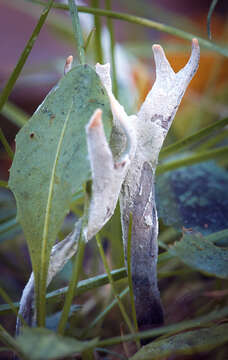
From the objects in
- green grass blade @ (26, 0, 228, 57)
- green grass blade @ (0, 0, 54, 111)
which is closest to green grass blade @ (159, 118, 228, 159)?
green grass blade @ (26, 0, 228, 57)

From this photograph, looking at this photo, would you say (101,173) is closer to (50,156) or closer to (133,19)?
(50,156)

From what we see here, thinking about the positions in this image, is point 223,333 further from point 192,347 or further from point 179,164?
point 179,164

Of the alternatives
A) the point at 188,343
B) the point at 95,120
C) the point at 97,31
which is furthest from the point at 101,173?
the point at 97,31

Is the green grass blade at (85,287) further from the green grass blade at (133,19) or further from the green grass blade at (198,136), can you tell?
the green grass blade at (133,19)

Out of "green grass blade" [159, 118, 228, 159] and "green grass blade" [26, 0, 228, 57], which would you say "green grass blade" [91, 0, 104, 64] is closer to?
"green grass blade" [26, 0, 228, 57]

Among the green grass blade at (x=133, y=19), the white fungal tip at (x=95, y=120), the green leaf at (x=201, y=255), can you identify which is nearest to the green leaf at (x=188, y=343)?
the green leaf at (x=201, y=255)

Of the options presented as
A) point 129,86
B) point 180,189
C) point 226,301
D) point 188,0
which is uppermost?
point 188,0

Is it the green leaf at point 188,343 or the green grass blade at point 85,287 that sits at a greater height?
the green grass blade at point 85,287

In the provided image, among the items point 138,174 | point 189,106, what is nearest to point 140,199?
point 138,174
